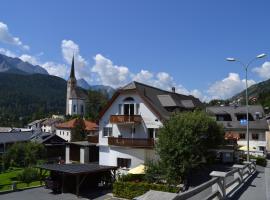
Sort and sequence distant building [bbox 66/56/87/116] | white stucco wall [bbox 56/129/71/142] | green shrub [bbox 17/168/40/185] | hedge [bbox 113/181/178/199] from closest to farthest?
hedge [bbox 113/181/178/199], green shrub [bbox 17/168/40/185], white stucco wall [bbox 56/129/71/142], distant building [bbox 66/56/87/116]

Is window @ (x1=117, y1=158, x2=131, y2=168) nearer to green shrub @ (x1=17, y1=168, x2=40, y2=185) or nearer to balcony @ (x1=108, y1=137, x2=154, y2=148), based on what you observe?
balcony @ (x1=108, y1=137, x2=154, y2=148)

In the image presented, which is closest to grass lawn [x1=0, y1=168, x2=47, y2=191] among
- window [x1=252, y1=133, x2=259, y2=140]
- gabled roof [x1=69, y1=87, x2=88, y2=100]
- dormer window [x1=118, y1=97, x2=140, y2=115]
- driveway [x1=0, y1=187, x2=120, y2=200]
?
driveway [x1=0, y1=187, x2=120, y2=200]

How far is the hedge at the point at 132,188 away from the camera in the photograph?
2750 cm

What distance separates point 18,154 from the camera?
6003 cm

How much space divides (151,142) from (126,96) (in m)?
7.41

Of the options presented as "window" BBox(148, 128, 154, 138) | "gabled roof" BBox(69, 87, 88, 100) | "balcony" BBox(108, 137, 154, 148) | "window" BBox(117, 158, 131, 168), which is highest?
"gabled roof" BBox(69, 87, 88, 100)

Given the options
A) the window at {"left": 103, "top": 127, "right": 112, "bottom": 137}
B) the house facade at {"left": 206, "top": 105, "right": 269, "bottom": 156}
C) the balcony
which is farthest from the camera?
the house facade at {"left": 206, "top": 105, "right": 269, "bottom": 156}

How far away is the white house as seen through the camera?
39781 mm

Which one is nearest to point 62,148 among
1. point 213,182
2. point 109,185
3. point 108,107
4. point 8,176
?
point 8,176

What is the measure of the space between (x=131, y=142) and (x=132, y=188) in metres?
11.2

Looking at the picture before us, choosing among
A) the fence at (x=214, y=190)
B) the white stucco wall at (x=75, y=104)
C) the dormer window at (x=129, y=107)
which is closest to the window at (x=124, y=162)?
the dormer window at (x=129, y=107)

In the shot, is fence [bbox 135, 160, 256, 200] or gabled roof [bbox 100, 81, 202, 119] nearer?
fence [bbox 135, 160, 256, 200]

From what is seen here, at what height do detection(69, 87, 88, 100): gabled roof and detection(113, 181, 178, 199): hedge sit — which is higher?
detection(69, 87, 88, 100): gabled roof

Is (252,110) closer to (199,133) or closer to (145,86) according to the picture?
(145,86)
